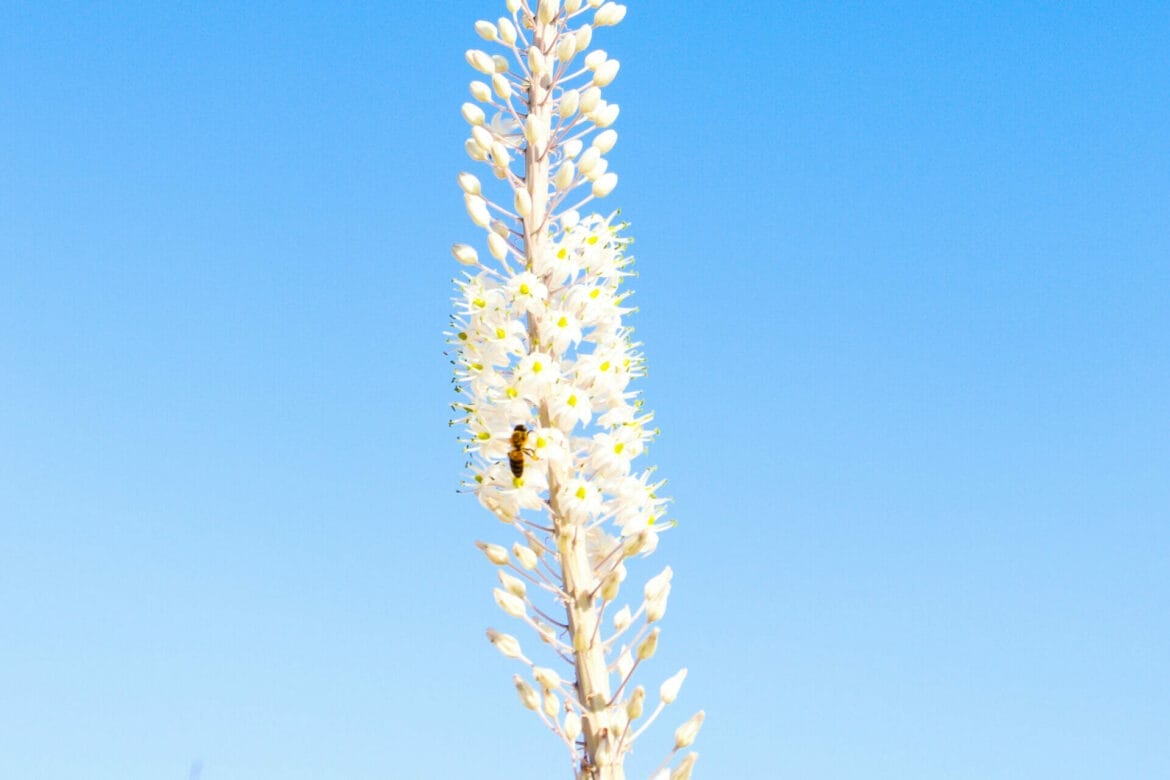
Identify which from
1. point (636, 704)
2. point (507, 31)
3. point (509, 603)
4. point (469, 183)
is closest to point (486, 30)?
point (507, 31)

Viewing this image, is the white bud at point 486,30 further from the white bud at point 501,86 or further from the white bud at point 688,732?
the white bud at point 688,732

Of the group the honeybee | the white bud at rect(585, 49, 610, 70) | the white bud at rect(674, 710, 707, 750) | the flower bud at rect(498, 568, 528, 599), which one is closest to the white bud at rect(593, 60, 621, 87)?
the white bud at rect(585, 49, 610, 70)

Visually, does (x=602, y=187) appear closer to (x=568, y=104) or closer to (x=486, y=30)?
(x=568, y=104)

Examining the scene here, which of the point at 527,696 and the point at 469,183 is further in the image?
the point at 469,183

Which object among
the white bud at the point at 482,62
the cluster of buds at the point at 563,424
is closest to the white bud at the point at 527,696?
the cluster of buds at the point at 563,424

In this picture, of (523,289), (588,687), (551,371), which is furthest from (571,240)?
(588,687)

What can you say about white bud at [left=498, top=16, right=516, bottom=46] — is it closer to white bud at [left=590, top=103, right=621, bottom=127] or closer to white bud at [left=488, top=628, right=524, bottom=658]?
white bud at [left=590, top=103, right=621, bottom=127]
